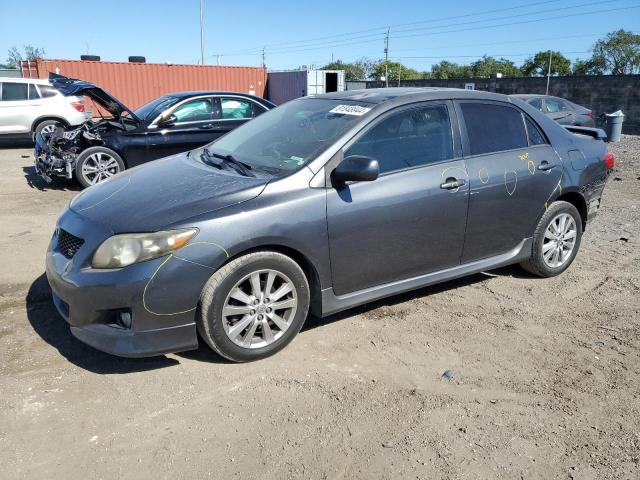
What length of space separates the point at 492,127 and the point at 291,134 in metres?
1.68

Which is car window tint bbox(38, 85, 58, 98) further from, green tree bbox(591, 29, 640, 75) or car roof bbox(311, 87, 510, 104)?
green tree bbox(591, 29, 640, 75)

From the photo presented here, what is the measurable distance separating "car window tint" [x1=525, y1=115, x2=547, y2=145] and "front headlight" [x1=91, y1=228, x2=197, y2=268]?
312 cm

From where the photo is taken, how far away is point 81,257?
3266mm

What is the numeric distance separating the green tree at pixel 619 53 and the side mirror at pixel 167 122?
5686cm

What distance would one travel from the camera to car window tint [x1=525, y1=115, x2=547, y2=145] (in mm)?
4742

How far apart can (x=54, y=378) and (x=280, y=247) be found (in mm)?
1587

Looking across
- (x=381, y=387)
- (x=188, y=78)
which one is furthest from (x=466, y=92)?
(x=188, y=78)

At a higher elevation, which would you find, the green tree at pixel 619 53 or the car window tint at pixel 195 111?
the green tree at pixel 619 53

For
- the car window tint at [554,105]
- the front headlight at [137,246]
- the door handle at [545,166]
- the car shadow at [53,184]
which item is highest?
the car window tint at [554,105]

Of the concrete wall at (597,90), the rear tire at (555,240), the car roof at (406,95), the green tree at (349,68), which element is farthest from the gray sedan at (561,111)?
the green tree at (349,68)

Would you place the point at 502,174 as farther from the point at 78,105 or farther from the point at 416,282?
the point at 78,105

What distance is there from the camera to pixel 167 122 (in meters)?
8.61

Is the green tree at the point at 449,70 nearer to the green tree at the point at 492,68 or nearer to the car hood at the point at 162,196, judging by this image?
the green tree at the point at 492,68

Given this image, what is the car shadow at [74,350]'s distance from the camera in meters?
3.45
